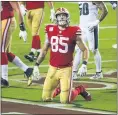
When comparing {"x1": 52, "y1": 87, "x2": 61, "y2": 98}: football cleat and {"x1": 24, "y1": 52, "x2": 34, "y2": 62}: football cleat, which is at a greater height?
{"x1": 24, "y1": 52, "x2": 34, "y2": 62}: football cleat

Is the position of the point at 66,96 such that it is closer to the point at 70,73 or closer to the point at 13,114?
the point at 70,73

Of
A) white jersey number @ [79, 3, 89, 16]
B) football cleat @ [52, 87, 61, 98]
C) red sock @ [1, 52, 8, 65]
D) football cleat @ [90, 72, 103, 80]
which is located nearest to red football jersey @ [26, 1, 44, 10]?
white jersey number @ [79, 3, 89, 16]

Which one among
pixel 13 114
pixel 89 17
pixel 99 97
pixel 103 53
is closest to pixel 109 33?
pixel 103 53

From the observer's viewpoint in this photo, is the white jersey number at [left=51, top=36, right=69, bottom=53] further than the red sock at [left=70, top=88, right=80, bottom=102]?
Yes

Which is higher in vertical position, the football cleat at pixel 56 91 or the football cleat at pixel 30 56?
the football cleat at pixel 30 56

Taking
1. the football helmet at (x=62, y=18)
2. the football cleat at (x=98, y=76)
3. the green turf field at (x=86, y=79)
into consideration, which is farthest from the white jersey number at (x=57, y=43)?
the football cleat at (x=98, y=76)

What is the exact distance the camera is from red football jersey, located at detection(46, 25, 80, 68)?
10359 mm

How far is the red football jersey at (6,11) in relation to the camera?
11.8 m

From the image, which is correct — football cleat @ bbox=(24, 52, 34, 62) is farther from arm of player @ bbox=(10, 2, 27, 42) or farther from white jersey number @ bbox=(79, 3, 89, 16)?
arm of player @ bbox=(10, 2, 27, 42)

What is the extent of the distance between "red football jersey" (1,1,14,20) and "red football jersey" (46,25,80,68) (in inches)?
59.2

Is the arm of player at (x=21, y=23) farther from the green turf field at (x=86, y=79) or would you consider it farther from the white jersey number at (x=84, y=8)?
the white jersey number at (x=84, y=8)

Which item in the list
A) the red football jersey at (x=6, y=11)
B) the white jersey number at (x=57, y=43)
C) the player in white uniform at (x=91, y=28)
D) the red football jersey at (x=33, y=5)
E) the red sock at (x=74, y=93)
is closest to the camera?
the red sock at (x=74, y=93)

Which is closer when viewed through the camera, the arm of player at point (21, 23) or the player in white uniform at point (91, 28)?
the arm of player at point (21, 23)

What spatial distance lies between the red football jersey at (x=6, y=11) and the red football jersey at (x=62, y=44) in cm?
150
